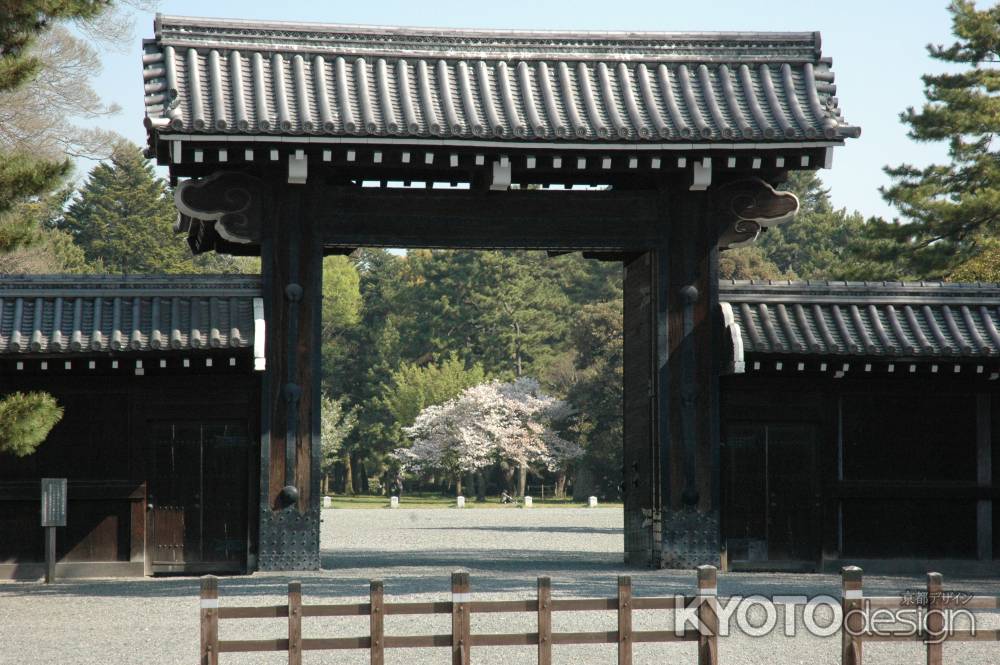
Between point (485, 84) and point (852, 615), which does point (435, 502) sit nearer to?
point (485, 84)

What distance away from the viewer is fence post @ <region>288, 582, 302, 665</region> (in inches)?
379

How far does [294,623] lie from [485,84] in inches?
423

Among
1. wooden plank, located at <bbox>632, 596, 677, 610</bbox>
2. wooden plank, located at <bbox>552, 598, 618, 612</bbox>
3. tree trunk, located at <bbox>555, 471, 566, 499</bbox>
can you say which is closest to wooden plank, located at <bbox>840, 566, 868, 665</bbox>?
wooden plank, located at <bbox>632, 596, 677, 610</bbox>

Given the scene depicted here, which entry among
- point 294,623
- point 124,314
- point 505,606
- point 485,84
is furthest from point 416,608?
point 485,84

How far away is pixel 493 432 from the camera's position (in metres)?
68.9

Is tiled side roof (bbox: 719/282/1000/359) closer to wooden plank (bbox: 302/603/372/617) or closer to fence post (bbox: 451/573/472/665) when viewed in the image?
fence post (bbox: 451/573/472/665)

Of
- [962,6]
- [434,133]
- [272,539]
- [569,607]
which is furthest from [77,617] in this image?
[962,6]

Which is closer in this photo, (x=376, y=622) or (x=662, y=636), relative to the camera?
(x=376, y=622)

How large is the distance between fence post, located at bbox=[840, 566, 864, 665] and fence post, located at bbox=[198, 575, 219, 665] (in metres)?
4.68

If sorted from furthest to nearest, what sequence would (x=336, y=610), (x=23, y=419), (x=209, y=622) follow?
(x=23, y=419)
(x=209, y=622)
(x=336, y=610)

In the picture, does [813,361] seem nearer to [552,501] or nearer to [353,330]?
[552,501]

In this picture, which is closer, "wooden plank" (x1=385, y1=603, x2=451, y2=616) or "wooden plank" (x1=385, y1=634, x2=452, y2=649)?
"wooden plank" (x1=385, y1=603, x2=451, y2=616)

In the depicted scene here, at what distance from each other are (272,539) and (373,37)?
7297mm

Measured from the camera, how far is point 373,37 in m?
A: 19.2
